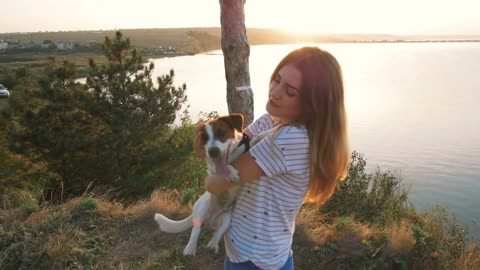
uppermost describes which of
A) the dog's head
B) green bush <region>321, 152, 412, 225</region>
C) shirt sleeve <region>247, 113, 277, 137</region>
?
shirt sleeve <region>247, 113, 277, 137</region>

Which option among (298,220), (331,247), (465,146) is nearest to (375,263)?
(331,247)

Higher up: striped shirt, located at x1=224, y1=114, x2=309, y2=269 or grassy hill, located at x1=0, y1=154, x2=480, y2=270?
striped shirt, located at x1=224, y1=114, x2=309, y2=269

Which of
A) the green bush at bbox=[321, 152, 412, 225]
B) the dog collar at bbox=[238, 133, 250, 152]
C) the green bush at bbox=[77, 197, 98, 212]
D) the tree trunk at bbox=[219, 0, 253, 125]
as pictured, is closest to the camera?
the dog collar at bbox=[238, 133, 250, 152]

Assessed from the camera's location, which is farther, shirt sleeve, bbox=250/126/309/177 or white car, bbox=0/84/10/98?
white car, bbox=0/84/10/98

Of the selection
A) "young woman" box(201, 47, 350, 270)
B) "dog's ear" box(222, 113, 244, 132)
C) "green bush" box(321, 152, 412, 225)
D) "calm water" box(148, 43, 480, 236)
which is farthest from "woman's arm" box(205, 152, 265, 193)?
"green bush" box(321, 152, 412, 225)

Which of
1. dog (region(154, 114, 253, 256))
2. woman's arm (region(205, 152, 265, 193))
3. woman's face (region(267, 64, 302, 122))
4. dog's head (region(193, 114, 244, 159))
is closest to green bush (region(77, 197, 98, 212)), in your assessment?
dog (region(154, 114, 253, 256))

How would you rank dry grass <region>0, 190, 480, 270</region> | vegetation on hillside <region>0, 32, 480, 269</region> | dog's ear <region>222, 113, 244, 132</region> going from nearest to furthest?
1. dog's ear <region>222, 113, 244, 132</region>
2. dry grass <region>0, 190, 480, 270</region>
3. vegetation on hillside <region>0, 32, 480, 269</region>

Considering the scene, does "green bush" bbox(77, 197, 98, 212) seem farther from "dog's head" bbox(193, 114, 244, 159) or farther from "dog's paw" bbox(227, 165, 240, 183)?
"dog's paw" bbox(227, 165, 240, 183)

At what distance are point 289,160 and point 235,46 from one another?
149 inches

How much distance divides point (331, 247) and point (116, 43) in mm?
11279

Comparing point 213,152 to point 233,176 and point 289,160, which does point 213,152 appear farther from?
point 289,160

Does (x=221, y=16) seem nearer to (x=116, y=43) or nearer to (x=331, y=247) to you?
(x=331, y=247)

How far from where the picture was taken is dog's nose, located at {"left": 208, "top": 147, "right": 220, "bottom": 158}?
8.47 feet

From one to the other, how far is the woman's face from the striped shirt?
0.11 meters
